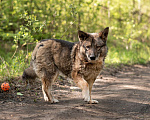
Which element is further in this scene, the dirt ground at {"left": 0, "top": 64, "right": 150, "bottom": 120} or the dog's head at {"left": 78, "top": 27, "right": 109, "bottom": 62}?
the dog's head at {"left": 78, "top": 27, "right": 109, "bottom": 62}

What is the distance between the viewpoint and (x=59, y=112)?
3840mm

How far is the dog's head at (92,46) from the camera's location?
4.31m

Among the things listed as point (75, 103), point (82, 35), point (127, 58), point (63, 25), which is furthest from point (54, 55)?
point (127, 58)

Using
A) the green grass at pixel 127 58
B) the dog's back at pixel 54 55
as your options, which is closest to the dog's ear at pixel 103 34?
the dog's back at pixel 54 55

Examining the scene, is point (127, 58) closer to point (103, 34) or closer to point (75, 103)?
point (103, 34)

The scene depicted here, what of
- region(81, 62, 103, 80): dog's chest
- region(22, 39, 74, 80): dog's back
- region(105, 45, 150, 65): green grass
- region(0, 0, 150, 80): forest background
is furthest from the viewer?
region(105, 45, 150, 65): green grass

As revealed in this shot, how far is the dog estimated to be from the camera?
14.6ft

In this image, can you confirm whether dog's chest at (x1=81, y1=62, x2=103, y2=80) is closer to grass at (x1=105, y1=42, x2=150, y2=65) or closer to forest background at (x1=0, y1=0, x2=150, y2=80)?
forest background at (x1=0, y1=0, x2=150, y2=80)

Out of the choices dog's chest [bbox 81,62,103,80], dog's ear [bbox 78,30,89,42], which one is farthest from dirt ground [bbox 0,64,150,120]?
dog's ear [bbox 78,30,89,42]

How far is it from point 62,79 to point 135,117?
3.78 m

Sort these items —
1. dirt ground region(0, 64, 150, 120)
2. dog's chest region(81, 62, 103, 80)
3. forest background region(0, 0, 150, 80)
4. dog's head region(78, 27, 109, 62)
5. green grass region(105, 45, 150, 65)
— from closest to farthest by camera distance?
1. dirt ground region(0, 64, 150, 120)
2. dog's head region(78, 27, 109, 62)
3. dog's chest region(81, 62, 103, 80)
4. forest background region(0, 0, 150, 80)
5. green grass region(105, 45, 150, 65)

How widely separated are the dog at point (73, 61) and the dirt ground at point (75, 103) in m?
0.38

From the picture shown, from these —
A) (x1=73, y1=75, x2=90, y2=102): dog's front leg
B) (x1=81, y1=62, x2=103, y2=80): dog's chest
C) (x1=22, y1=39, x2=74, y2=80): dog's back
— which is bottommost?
(x1=73, y1=75, x2=90, y2=102): dog's front leg

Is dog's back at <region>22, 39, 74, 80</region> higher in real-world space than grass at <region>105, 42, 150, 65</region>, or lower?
higher
